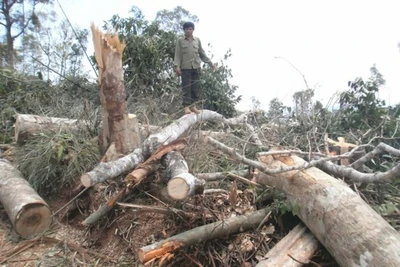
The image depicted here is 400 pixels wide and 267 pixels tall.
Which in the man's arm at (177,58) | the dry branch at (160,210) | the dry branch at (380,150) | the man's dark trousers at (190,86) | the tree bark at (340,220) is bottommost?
the dry branch at (160,210)

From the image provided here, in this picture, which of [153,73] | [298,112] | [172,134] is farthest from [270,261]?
[153,73]

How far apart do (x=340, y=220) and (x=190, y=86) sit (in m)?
4.69

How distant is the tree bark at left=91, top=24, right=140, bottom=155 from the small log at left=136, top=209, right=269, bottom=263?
1459mm

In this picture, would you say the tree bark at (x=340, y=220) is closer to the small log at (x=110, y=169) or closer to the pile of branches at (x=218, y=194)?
the pile of branches at (x=218, y=194)

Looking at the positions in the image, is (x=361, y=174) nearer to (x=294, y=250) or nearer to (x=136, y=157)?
(x=294, y=250)

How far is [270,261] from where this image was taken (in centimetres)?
217

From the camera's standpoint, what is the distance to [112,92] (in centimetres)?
358

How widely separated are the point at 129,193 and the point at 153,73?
4.14 m

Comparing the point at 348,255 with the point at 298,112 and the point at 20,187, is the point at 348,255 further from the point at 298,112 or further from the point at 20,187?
the point at 20,187

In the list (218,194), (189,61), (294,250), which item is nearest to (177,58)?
(189,61)

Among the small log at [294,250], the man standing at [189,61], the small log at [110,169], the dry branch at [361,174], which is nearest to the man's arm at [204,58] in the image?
the man standing at [189,61]

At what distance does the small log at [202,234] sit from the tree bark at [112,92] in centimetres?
146

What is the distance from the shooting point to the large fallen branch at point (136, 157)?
2.77 metres

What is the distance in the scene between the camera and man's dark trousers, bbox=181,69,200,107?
251 inches
